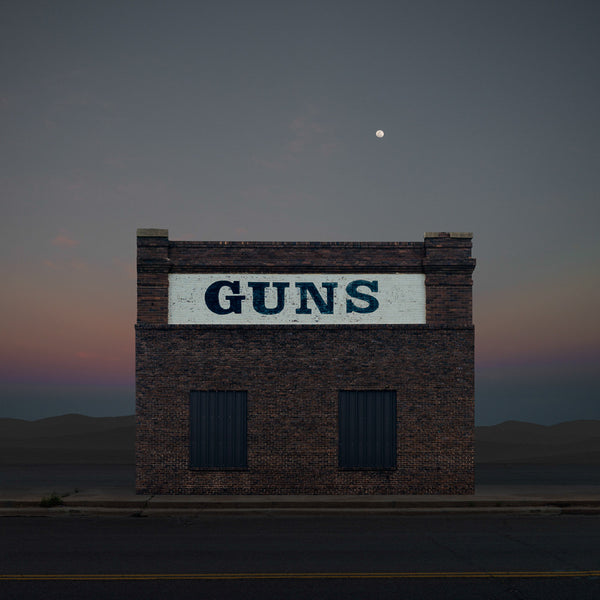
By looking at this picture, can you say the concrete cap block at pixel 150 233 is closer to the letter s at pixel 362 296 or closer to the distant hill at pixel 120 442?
the letter s at pixel 362 296

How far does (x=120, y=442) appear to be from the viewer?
217 ft

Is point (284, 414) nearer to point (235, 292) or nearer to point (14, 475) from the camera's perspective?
point (235, 292)

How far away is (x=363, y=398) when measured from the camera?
1862cm
